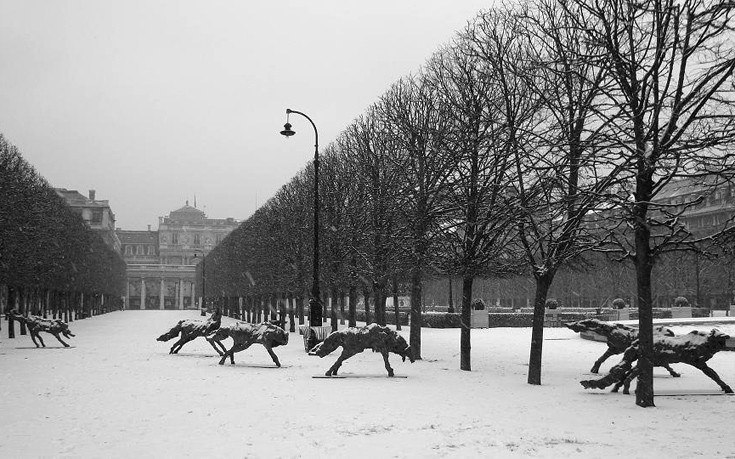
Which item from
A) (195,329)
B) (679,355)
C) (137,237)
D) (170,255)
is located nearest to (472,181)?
(679,355)

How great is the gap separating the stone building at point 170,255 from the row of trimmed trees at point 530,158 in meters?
108

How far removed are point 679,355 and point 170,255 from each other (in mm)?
170794

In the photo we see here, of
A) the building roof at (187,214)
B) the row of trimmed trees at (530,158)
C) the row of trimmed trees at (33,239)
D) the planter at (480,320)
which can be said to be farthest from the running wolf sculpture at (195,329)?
the building roof at (187,214)

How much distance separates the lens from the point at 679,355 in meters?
14.9

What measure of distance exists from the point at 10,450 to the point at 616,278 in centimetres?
6083

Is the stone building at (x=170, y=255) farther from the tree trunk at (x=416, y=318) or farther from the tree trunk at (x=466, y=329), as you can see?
the tree trunk at (x=466, y=329)

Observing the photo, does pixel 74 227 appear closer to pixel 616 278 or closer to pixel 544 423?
pixel 616 278

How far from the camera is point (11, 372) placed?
1877 centimetres

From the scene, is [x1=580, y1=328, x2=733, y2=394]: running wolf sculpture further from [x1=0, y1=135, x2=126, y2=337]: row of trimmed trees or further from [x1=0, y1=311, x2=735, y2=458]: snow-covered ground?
[x1=0, y1=135, x2=126, y2=337]: row of trimmed trees

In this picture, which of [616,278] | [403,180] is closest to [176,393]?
[403,180]

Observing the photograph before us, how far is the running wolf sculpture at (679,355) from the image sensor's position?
48.1 ft

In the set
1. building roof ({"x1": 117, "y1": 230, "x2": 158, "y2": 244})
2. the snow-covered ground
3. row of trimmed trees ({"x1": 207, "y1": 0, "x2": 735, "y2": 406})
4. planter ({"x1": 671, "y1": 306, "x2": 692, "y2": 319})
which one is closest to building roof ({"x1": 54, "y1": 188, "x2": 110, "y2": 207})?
building roof ({"x1": 117, "y1": 230, "x2": 158, "y2": 244})

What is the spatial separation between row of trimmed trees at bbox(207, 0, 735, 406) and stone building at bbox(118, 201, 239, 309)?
107963 millimetres

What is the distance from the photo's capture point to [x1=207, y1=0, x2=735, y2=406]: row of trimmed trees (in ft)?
40.5
